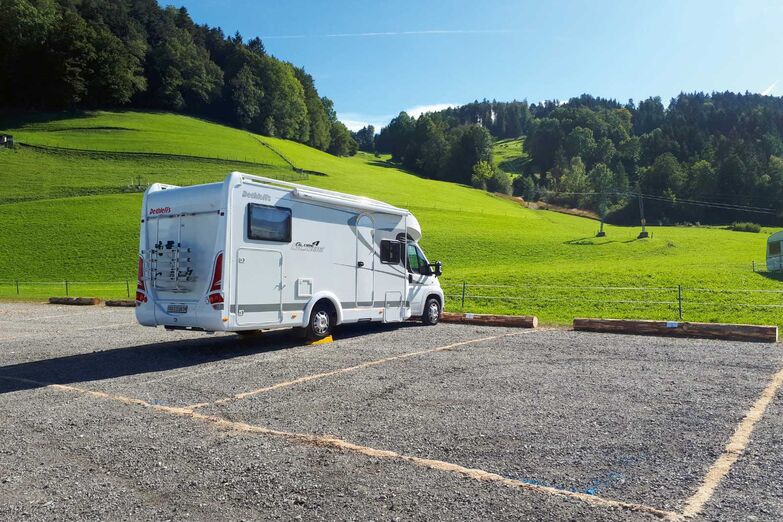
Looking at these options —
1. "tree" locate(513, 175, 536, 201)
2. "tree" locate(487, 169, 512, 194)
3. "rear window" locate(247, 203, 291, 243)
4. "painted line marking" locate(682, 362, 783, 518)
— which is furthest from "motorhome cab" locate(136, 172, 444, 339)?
"tree" locate(513, 175, 536, 201)

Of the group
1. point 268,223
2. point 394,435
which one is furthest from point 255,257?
point 394,435

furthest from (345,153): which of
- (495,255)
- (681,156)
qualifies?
(495,255)

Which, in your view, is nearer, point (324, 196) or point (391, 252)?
point (324, 196)

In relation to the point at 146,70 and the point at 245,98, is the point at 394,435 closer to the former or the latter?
the point at 245,98

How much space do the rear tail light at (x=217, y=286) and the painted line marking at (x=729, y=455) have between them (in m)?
8.07

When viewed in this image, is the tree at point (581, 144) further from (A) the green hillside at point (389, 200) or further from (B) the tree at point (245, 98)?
(B) the tree at point (245, 98)

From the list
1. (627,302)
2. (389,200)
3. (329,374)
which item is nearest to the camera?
(329,374)

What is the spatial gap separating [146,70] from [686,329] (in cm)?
11038

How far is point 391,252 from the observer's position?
48.6 feet

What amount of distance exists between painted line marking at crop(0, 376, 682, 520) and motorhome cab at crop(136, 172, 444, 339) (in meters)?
3.13

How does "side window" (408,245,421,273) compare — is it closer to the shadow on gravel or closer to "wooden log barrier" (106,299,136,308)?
the shadow on gravel

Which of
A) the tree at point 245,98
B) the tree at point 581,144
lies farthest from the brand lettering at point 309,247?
the tree at point 581,144

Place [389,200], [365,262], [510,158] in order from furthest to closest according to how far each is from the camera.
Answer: [510,158] < [389,200] < [365,262]

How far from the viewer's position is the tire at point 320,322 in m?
12.8
